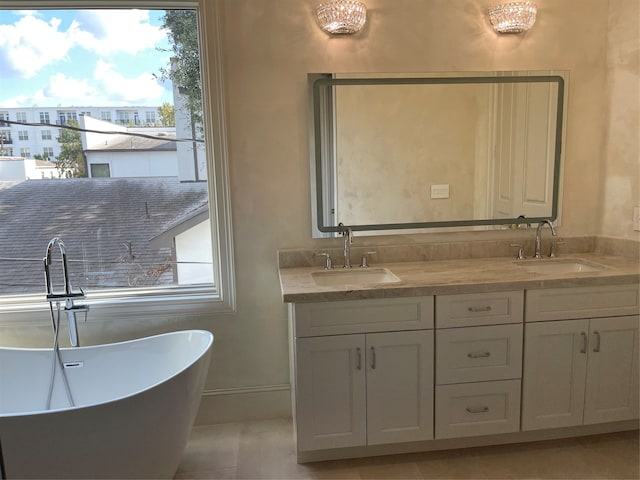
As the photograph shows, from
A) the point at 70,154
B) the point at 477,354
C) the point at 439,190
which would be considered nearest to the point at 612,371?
the point at 477,354

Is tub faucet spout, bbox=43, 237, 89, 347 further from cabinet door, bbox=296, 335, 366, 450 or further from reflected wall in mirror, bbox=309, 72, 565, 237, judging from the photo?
reflected wall in mirror, bbox=309, 72, 565, 237

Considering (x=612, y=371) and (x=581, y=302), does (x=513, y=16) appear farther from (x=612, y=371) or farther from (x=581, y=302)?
(x=612, y=371)

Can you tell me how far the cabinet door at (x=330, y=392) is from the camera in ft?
6.68

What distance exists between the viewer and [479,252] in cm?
261

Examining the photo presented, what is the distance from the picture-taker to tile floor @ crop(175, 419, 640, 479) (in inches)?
83.4

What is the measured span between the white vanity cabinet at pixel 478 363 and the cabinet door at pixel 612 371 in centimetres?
38

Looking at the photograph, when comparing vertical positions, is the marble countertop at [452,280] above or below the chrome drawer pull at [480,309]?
above

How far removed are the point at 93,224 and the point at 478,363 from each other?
209cm

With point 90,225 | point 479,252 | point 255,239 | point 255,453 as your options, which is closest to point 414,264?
point 479,252

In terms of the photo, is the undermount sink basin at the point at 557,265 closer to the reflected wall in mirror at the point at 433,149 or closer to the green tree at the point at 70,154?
the reflected wall in mirror at the point at 433,149

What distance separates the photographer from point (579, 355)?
2.19m

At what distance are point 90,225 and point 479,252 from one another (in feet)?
7.05

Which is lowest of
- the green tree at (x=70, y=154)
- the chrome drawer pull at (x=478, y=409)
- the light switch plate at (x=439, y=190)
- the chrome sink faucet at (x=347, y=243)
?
the chrome drawer pull at (x=478, y=409)

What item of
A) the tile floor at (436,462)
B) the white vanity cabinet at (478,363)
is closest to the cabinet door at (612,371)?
the tile floor at (436,462)
